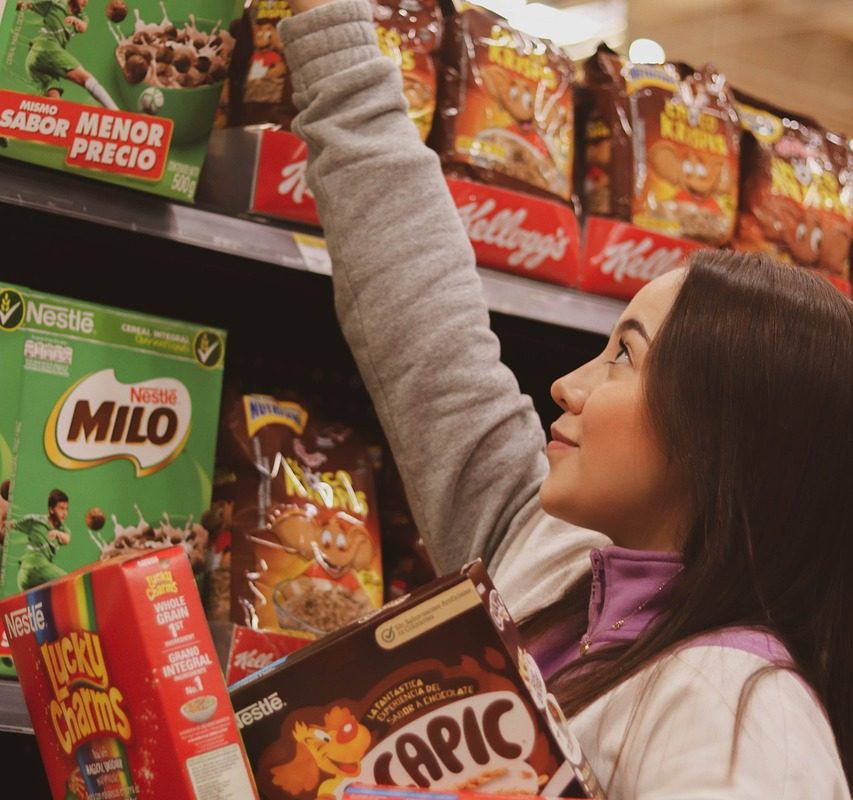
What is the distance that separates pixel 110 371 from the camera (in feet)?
4.84

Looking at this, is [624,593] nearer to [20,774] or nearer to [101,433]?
[101,433]

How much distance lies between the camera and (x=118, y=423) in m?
1.47

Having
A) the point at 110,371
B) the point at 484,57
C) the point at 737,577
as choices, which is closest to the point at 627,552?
the point at 737,577

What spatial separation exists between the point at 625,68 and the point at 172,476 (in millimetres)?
972

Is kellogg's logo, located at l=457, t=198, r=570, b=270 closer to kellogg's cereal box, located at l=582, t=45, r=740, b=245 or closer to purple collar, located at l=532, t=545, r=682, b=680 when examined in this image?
kellogg's cereal box, located at l=582, t=45, r=740, b=245

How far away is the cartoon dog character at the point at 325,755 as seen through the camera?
0.95 meters

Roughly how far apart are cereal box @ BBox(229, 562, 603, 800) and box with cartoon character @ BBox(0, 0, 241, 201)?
71 cm

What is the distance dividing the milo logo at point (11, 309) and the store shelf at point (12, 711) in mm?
385

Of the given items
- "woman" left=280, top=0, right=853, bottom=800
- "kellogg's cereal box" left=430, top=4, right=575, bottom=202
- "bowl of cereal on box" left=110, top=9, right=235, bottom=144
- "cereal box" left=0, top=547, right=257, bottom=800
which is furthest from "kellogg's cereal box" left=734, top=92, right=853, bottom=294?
"cereal box" left=0, top=547, right=257, bottom=800

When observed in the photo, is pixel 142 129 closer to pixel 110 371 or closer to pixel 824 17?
pixel 110 371

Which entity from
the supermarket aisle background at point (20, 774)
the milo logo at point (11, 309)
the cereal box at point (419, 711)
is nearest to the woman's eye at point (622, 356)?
the cereal box at point (419, 711)

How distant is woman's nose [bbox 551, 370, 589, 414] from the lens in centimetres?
127

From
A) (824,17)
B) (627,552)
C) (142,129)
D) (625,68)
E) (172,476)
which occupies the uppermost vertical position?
(142,129)

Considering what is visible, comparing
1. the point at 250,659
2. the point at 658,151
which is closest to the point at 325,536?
the point at 250,659
